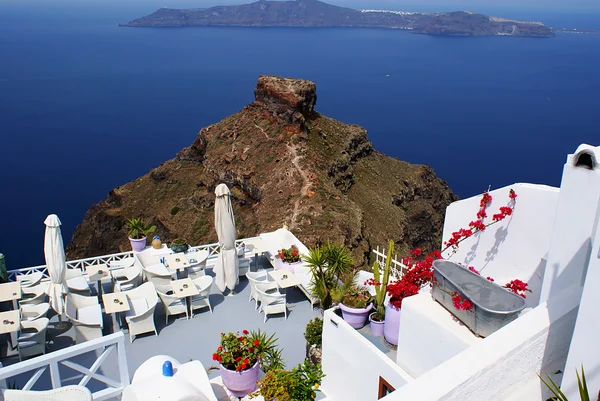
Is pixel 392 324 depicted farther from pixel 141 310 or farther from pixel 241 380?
pixel 141 310

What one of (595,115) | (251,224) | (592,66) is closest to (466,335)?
(251,224)

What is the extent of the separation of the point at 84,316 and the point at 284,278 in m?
3.49

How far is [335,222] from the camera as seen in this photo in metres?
24.1

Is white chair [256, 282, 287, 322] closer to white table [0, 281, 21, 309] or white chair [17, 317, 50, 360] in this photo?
white chair [17, 317, 50, 360]

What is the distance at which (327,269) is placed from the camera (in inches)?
342

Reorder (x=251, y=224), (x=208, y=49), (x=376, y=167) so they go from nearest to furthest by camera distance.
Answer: (x=251, y=224), (x=376, y=167), (x=208, y=49)

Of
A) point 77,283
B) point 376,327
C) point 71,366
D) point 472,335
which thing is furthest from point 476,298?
point 77,283

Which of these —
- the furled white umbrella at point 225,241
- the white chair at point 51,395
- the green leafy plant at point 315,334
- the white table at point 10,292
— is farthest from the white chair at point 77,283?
the green leafy plant at point 315,334

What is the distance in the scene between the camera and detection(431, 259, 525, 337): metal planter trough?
457 centimetres

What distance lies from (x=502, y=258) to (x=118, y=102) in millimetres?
119820

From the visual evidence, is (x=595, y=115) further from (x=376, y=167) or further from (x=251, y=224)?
(x=251, y=224)

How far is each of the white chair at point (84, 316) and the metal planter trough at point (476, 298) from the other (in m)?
5.52

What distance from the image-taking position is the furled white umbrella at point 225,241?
31.3 feet

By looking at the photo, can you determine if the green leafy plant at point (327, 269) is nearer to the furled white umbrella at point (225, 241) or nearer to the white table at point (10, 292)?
the furled white umbrella at point (225, 241)
